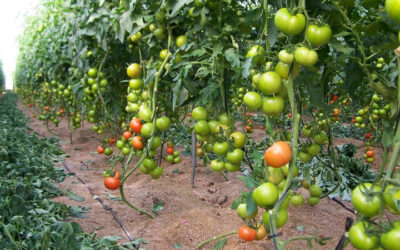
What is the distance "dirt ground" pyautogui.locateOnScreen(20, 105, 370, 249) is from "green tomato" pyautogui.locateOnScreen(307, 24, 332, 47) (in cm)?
163

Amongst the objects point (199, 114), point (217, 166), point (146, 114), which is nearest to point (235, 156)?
point (217, 166)

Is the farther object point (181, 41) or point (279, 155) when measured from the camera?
point (181, 41)

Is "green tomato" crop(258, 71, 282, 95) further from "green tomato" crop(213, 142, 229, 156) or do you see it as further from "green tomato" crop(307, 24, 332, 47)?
"green tomato" crop(213, 142, 229, 156)

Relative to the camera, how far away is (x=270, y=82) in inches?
38.6

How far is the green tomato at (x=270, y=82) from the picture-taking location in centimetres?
98

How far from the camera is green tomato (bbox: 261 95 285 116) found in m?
1.04

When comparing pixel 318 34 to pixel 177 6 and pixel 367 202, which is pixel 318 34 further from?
pixel 177 6

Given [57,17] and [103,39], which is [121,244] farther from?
[57,17]

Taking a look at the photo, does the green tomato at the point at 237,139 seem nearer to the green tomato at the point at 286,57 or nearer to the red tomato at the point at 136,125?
the green tomato at the point at 286,57

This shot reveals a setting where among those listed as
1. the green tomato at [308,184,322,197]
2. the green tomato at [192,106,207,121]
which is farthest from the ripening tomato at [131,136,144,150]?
the green tomato at [308,184,322,197]

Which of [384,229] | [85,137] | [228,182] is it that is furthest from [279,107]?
[85,137]

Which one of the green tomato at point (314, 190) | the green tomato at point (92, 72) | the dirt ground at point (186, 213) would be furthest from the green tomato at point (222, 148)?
the green tomato at point (92, 72)

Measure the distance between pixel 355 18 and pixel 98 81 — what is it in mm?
2245

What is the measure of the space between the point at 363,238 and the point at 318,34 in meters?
0.58
